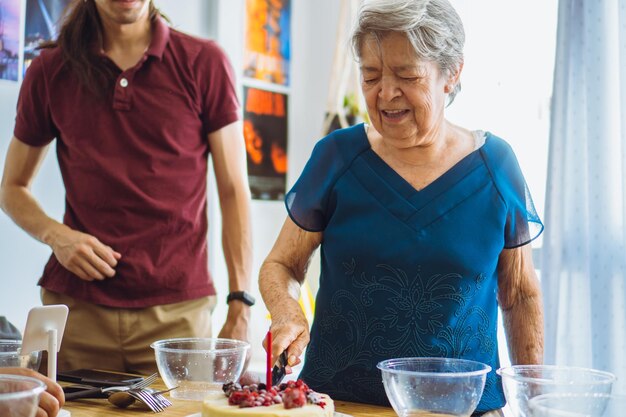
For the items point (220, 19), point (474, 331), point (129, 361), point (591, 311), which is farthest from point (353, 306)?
point (220, 19)

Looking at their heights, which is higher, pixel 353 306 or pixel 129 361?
pixel 353 306

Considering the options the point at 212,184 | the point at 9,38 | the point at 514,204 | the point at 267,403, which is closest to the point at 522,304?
the point at 514,204

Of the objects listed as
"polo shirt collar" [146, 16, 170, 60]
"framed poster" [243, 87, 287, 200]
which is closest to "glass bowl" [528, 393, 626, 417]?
"polo shirt collar" [146, 16, 170, 60]

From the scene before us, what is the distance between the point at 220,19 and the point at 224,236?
5.93ft

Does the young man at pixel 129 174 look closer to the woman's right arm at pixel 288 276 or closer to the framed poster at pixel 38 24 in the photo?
the woman's right arm at pixel 288 276

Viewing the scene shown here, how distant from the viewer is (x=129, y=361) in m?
2.09

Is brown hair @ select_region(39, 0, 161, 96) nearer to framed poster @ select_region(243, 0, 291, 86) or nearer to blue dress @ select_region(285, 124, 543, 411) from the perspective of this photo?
blue dress @ select_region(285, 124, 543, 411)

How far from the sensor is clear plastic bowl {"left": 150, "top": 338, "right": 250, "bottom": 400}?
142 centimetres

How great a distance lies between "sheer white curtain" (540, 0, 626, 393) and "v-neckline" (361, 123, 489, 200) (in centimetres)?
180

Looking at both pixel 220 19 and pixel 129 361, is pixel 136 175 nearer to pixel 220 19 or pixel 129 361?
pixel 129 361

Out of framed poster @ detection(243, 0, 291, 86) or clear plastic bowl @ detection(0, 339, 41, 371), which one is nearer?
clear plastic bowl @ detection(0, 339, 41, 371)

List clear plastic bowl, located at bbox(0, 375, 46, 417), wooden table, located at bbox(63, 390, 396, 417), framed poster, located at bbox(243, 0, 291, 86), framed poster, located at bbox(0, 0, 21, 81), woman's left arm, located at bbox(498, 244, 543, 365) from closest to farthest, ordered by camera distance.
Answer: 1. clear plastic bowl, located at bbox(0, 375, 46, 417)
2. wooden table, located at bbox(63, 390, 396, 417)
3. woman's left arm, located at bbox(498, 244, 543, 365)
4. framed poster, located at bbox(0, 0, 21, 81)
5. framed poster, located at bbox(243, 0, 291, 86)

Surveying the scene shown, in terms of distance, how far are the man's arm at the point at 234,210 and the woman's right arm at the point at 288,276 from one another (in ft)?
1.54

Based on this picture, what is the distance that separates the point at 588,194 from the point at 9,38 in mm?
2300
